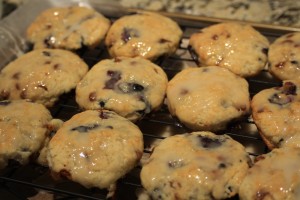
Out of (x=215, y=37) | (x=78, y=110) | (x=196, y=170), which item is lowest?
(x=78, y=110)

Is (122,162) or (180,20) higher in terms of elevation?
(180,20)

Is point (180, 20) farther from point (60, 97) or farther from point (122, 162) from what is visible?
point (122, 162)

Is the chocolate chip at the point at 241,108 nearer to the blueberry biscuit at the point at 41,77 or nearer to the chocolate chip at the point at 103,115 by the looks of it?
the chocolate chip at the point at 103,115

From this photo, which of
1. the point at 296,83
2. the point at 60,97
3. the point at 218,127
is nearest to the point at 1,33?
the point at 60,97

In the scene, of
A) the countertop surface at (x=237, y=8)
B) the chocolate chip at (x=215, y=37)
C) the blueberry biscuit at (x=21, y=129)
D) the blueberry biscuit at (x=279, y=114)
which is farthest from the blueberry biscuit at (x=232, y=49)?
the blueberry biscuit at (x=21, y=129)

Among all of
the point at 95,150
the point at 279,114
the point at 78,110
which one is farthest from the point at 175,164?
the point at 78,110

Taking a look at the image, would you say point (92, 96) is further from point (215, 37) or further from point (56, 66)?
point (215, 37)

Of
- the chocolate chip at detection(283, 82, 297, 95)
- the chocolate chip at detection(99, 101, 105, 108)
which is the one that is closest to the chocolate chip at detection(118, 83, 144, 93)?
the chocolate chip at detection(99, 101, 105, 108)
